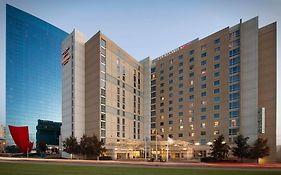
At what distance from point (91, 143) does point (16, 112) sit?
11390cm

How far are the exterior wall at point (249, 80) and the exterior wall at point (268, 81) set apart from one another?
158cm

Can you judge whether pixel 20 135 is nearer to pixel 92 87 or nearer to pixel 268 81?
pixel 92 87

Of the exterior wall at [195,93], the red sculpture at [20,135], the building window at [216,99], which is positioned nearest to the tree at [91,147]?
the red sculpture at [20,135]

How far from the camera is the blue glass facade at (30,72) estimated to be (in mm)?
155000

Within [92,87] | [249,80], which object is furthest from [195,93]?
[92,87]

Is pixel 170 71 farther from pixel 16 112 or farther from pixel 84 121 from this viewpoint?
pixel 16 112

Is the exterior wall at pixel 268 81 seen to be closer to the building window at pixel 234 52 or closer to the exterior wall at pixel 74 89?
the building window at pixel 234 52

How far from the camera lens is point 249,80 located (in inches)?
2945

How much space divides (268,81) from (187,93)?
31622 mm

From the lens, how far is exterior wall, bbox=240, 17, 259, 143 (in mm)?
72188

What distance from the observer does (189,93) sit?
94.7 meters

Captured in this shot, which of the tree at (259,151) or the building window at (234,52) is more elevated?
the building window at (234,52)

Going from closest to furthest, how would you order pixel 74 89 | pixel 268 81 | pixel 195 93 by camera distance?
pixel 268 81
pixel 74 89
pixel 195 93

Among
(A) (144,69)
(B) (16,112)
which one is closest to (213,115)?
(A) (144,69)
